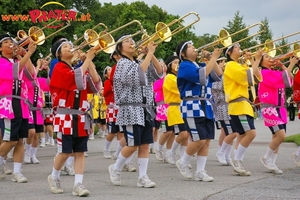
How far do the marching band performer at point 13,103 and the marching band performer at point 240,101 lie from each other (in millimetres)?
3249

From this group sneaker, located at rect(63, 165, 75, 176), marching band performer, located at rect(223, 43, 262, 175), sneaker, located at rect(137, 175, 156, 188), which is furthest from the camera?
sneaker, located at rect(63, 165, 75, 176)

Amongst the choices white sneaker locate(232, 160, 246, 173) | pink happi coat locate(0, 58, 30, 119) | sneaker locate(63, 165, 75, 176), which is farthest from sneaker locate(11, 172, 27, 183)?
white sneaker locate(232, 160, 246, 173)

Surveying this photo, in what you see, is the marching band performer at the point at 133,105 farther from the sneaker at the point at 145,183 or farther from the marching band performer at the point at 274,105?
the marching band performer at the point at 274,105

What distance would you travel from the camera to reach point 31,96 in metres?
11.5

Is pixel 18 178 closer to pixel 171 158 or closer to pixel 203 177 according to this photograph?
pixel 203 177

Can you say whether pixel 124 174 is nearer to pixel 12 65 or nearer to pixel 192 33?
pixel 12 65

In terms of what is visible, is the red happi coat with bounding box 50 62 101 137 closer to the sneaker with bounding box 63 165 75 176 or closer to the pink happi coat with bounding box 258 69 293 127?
the sneaker with bounding box 63 165 75 176

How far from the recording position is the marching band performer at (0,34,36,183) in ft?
29.1

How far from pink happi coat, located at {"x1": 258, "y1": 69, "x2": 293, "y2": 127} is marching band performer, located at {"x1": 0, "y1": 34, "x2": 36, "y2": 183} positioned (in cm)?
392

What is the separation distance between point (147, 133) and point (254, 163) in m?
3.59

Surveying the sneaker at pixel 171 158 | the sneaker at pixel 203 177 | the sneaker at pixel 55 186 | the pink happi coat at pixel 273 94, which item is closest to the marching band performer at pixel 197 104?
the sneaker at pixel 203 177

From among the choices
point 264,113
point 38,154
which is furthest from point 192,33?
point 264,113

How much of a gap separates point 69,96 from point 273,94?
12.5ft

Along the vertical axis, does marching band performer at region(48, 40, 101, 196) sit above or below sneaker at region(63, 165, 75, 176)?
above
